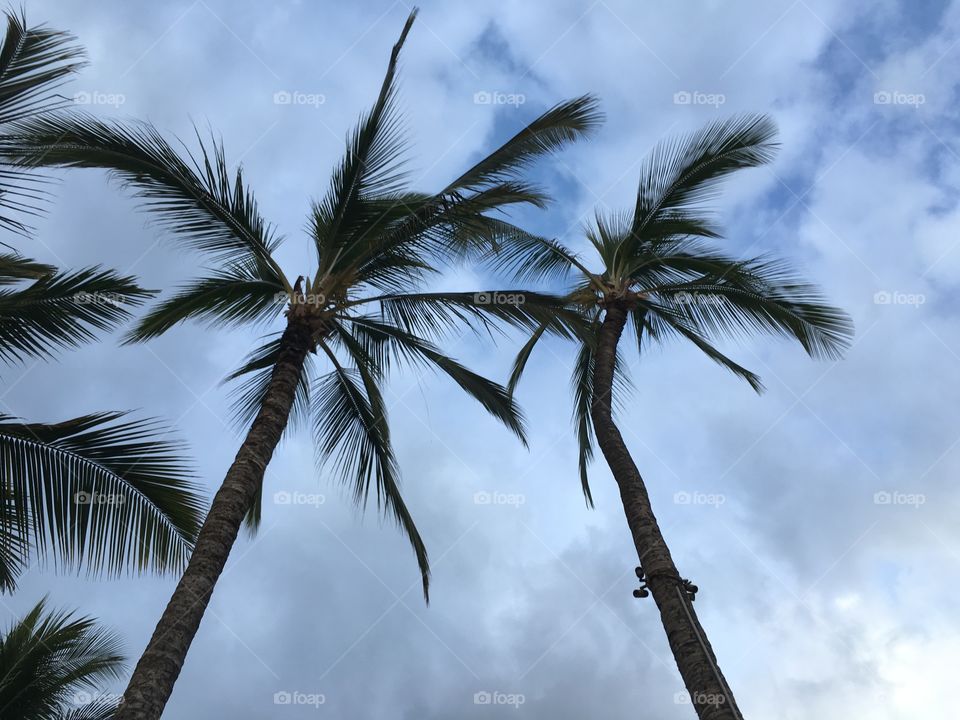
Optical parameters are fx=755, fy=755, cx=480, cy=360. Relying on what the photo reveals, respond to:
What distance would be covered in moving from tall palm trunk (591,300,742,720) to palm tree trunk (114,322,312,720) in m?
4.03

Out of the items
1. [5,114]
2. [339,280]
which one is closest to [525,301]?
[339,280]

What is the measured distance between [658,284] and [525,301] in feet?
10.8

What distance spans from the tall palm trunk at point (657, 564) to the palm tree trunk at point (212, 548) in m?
4.03

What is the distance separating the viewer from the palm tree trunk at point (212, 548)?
5688 mm

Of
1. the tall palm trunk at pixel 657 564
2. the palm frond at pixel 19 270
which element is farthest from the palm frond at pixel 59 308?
the tall palm trunk at pixel 657 564

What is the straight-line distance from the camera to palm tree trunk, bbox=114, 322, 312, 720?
569cm

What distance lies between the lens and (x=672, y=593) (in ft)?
24.8

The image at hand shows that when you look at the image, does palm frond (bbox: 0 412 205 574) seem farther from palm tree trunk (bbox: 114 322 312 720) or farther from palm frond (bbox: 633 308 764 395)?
palm frond (bbox: 633 308 764 395)

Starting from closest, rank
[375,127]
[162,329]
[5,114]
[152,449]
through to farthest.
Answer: [5,114] < [152,449] < [375,127] < [162,329]

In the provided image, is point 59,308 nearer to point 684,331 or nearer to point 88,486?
point 88,486

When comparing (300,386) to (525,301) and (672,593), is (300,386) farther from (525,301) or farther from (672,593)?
(672,593)

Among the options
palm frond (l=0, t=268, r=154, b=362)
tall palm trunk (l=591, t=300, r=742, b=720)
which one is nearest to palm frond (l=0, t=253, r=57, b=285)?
palm frond (l=0, t=268, r=154, b=362)

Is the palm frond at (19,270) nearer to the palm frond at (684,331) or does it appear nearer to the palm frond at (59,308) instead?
the palm frond at (59,308)

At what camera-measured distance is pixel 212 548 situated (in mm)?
6844
